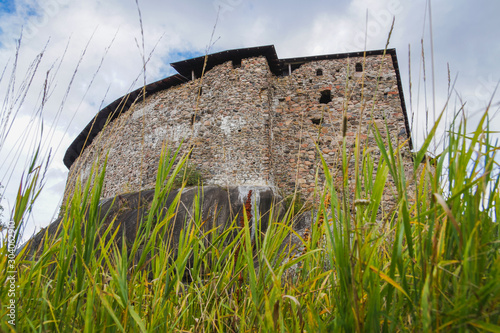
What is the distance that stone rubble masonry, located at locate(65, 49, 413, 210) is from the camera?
7355mm

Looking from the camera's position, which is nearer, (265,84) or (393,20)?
(393,20)

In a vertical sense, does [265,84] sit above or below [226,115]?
above

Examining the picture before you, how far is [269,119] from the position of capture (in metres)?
7.68

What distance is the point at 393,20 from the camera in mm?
1078

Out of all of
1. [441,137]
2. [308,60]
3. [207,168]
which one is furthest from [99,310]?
[308,60]

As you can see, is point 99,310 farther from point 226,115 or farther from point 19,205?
point 226,115

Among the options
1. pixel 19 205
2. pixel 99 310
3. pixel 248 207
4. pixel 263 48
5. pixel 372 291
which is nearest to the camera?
pixel 372 291

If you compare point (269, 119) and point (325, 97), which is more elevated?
point (325, 97)

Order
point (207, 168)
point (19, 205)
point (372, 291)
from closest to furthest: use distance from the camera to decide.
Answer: point (372, 291), point (19, 205), point (207, 168)

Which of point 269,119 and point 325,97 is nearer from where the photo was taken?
point 269,119

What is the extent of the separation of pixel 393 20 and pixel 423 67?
189 mm

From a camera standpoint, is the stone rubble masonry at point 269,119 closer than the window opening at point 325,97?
Yes

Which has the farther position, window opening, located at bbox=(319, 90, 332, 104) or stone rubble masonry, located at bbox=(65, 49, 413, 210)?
window opening, located at bbox=(319, 90, 332, 104)

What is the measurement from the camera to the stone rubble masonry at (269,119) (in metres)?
7.36
